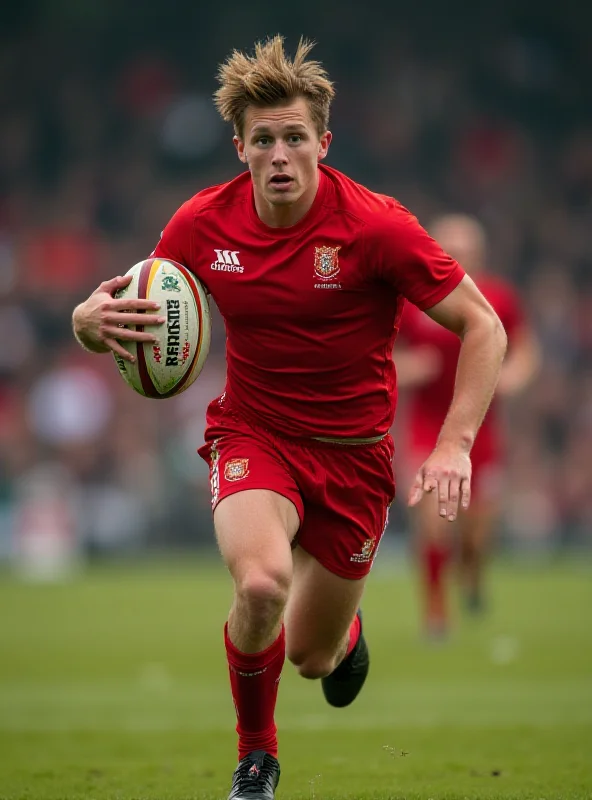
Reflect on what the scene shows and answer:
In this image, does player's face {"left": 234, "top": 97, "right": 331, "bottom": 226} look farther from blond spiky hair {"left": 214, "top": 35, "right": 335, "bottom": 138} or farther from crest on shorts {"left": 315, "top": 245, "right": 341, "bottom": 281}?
crest on shorts {"left": 315, "top": 245, "right": 341, "bottom": 281}

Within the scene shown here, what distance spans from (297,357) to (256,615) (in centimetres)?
109

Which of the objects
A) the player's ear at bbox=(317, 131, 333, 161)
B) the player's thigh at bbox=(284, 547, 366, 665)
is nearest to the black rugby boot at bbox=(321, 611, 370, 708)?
the player's thigh at bbox=(284, 547, 366, 665)

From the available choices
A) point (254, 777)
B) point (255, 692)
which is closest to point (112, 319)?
point (255, 692)

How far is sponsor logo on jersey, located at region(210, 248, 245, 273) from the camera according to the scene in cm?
553

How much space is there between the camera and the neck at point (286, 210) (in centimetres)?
551

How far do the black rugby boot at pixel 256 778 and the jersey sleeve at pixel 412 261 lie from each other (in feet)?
5.80

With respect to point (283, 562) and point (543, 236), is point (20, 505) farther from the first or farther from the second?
point (283, 562)

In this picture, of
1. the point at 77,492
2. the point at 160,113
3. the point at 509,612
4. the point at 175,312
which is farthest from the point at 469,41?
the point at 175,312

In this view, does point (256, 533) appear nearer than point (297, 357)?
Yes

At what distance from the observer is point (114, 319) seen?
5.37 metres

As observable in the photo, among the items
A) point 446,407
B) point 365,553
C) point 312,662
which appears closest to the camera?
point 365,553

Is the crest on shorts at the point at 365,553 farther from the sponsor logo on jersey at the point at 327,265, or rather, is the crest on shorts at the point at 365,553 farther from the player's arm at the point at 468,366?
the sponsor logo on jersey at the point at 327,265

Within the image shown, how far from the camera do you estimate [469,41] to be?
1008 inches

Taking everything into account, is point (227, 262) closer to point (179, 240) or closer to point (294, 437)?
point (179, 240)
